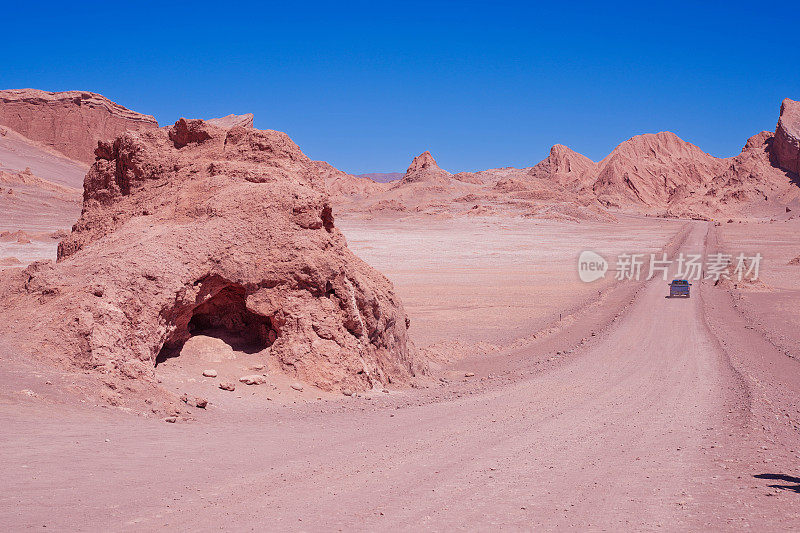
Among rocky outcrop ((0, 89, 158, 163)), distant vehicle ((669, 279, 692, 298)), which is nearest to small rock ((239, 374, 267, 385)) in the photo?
distant vehicle ((669, 279, 692, 298))

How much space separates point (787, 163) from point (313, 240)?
467 ft

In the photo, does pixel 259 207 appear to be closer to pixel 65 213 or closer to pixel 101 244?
pixel 101 244

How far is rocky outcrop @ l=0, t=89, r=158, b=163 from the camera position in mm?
100062

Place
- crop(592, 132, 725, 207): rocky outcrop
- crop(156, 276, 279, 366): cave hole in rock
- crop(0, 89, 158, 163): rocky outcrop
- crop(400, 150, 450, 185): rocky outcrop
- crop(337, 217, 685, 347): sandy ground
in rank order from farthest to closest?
crop(592, 132, 725, 207): rocky outcrop, crop(400, 150, 450, 185): rocky outcrop, crop(0, 89, 158, 163): rocky outcrop, crop(337, 217, 685, 347): sandy ground, crop(156, 276, 279, 366): cave hole in rock

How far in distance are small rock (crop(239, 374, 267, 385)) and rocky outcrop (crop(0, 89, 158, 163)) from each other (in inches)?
4050

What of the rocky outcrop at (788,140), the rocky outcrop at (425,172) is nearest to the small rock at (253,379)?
the rocky outcrop at (425,172)

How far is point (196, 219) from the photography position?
10188 millimetres

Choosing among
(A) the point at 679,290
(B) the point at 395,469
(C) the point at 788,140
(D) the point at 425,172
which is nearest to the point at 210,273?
(B) the point at 395,469

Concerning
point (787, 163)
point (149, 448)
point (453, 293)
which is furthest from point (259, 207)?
point (787, 163)

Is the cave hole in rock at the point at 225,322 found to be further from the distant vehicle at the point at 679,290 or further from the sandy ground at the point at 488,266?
the distant vehicle at the point at 679,290

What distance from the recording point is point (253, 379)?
29.2ft

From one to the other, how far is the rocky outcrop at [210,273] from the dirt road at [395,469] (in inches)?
53.9

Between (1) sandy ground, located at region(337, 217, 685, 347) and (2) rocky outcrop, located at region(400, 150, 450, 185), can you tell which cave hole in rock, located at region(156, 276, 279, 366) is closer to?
(1) sandy ground, located at region(337, 217, 685, 347)

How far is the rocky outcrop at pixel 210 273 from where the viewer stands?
7922mm
